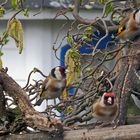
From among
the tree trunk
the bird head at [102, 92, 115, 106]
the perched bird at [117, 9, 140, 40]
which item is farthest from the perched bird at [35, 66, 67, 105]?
the tree trunk

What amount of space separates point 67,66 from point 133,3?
826 mm

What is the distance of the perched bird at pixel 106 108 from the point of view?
5363 millimetres

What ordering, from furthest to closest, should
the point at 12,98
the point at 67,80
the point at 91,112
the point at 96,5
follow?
1. the point at 96,5
2. the point at 67,80
3. the point at 91,112
4. the point at 12,98

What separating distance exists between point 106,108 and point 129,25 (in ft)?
2.35

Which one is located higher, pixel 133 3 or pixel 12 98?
pixel 133 3

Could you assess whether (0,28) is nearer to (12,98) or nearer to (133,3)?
(133,3)

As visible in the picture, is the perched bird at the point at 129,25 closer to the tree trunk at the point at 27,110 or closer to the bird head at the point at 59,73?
the bird head at the point at 59,73

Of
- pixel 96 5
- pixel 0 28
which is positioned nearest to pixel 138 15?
pixel 96 5

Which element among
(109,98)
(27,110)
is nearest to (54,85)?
(109,98)

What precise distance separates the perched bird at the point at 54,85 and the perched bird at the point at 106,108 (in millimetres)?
782

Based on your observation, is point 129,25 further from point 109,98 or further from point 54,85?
point 54,85

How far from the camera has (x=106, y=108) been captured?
562 cm

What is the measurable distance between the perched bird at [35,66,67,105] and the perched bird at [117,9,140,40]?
2.26 feet

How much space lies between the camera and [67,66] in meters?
6.41
